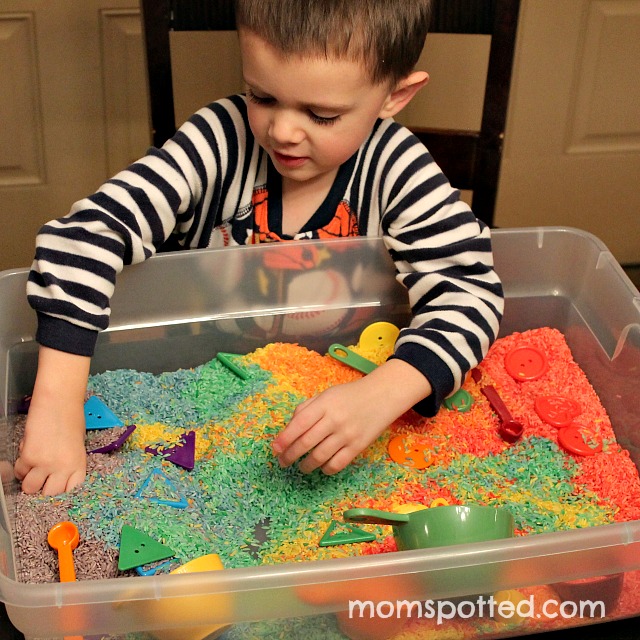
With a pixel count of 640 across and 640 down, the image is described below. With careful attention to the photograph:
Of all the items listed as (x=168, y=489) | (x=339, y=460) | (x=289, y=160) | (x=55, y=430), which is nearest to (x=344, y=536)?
(x=339, y=460)

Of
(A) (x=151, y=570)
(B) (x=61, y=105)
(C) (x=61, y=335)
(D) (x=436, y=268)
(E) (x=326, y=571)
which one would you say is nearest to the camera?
(E) (x=326, y=571)

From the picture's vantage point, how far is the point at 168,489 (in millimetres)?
761

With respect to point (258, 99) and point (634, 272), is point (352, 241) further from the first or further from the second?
point (634, 272)

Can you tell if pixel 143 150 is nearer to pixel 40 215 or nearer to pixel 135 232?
pixel 40 215

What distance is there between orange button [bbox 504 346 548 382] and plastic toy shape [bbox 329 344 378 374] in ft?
0.54

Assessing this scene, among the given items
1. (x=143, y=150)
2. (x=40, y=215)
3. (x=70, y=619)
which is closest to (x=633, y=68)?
(x=143, y=150)

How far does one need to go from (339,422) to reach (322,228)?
0.31m

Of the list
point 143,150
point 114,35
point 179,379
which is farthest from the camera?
point 143,150

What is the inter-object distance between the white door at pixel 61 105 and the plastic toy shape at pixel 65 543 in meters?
1.11

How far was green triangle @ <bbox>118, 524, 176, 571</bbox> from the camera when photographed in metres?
0.67

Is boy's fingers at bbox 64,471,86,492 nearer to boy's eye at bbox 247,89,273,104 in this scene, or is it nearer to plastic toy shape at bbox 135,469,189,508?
plastic toy shape at bbox 135,469,189,508

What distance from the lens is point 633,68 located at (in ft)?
5.65

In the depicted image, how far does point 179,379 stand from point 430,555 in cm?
42

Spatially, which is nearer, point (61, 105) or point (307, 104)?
point (307, 104)
